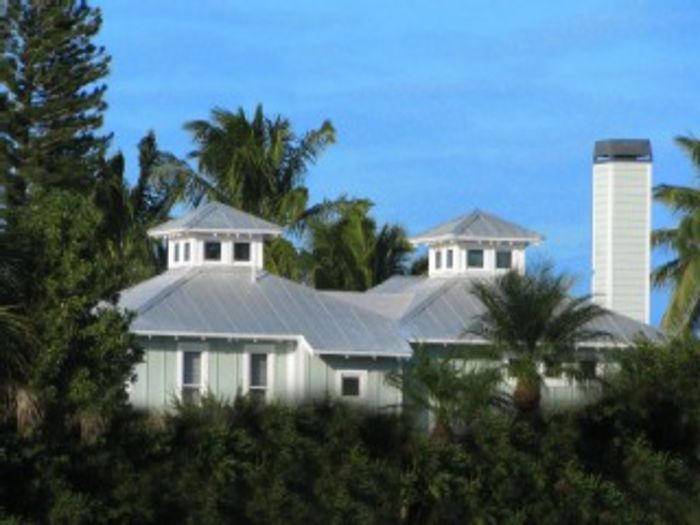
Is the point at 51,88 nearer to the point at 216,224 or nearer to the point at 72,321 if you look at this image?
the point at 216,224

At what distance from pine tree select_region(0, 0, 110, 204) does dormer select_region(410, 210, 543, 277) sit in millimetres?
13780

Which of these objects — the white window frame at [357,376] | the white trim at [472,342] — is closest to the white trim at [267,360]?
the white window frame at [357,376]

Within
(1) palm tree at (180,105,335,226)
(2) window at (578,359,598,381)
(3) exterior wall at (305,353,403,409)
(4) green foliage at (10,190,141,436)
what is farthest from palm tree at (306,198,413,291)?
(4) green foliage at (10,190,141,436)

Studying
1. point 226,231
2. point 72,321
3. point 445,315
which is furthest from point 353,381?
point 72,321

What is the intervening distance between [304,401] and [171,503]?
490 centimetres

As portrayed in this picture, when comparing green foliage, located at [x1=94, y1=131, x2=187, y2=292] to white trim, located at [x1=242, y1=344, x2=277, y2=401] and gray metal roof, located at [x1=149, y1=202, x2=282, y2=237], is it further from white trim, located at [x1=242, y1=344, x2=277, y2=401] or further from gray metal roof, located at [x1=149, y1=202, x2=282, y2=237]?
white trim, located at [x1=242, y1=344, x2=277, y2=401]

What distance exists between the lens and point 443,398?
153ft

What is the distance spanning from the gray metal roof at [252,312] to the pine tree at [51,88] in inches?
581

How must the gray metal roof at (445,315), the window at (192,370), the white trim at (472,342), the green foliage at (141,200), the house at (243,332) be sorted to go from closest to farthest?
1. the house at (243,332)
2. the window at (192,370)
3. the white trim at (472,342)
4. the gray metal roof at (445,315)
5. the green foliage at (141,200)

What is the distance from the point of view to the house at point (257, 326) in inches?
2265

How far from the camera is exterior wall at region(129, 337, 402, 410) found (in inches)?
2253

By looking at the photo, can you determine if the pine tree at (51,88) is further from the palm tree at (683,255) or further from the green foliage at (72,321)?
the green foliage at (72,321)

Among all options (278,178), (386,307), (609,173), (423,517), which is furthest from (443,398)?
(278,178)

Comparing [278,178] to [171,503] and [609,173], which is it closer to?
[609,173]
